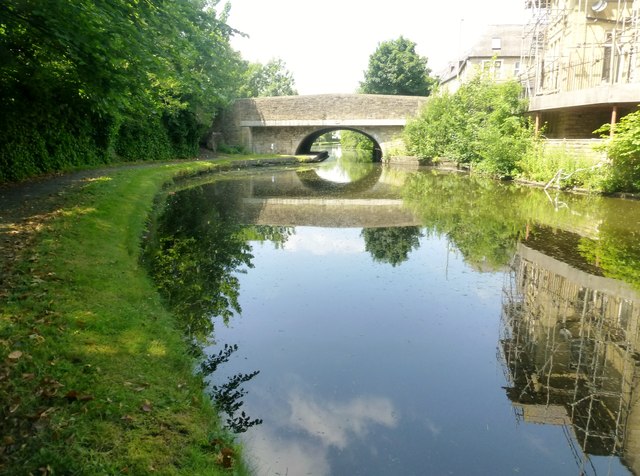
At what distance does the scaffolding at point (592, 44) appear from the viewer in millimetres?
19905

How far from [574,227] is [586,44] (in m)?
14.2

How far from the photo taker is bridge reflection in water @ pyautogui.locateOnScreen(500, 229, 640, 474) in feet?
12.7

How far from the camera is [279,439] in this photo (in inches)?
148

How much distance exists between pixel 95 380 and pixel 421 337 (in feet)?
10.9

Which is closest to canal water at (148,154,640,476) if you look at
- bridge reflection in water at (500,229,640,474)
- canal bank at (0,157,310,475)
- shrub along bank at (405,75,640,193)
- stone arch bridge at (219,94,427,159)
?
bridge reflection in water at (500,229,640,474)

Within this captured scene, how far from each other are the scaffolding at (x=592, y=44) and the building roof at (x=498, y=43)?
17878 millimetres

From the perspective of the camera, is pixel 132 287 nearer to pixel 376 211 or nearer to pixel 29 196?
pixel 29 196

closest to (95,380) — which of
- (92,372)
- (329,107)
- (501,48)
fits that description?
(92,372)

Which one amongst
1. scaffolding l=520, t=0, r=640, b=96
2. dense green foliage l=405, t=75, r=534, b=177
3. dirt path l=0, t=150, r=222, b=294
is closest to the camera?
dirt path l=0, t=150, r=222, b=294

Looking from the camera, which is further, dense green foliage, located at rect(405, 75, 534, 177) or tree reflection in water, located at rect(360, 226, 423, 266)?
dense green foliage, located at rect(405, 75, 534, 177)

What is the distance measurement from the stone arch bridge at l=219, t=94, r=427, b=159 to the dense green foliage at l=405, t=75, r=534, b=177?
2.51 meters

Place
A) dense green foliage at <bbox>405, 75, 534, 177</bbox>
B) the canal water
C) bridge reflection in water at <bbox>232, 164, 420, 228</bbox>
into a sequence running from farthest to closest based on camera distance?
dense green foliage at <bbox>405, 75, 534, 177</bbox>, bridge reflection in water at <bbox>232, 164, 420, 228</bbox>, the canal water

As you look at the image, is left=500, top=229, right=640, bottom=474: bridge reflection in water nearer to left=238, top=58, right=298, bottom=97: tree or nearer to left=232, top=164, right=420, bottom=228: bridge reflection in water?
left=232, top=164, right=420, bottom=228: bridge reflection in water

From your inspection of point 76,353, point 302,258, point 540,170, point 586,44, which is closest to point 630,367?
point 76,353
